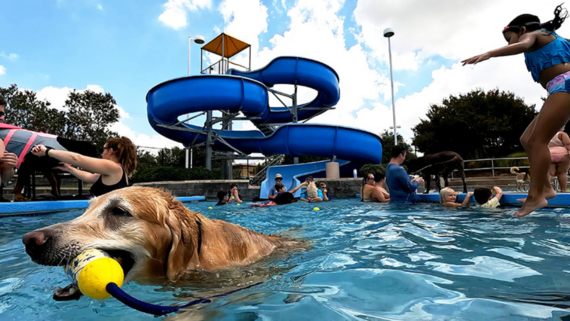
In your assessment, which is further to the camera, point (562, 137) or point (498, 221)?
point (562, 137)

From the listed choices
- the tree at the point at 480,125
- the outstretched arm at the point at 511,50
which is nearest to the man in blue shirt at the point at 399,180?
the outstretched arm at the point at 511,50

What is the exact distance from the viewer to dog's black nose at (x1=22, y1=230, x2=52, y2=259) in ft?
5.56

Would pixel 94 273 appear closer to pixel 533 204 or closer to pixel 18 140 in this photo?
pixel 533 204

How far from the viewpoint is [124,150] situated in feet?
14.1

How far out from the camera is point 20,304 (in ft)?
6.60

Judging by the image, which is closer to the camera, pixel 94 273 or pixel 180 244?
pixel 94 273

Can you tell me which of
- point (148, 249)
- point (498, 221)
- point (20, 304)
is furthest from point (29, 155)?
point (498, 221)

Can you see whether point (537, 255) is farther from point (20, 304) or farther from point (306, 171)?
point (306, 171)

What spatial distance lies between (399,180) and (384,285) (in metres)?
6.47

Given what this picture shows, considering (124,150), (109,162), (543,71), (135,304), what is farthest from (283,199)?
(135,304)

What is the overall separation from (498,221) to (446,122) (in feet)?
84.0

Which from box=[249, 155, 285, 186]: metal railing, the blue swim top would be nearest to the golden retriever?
the blue swim top

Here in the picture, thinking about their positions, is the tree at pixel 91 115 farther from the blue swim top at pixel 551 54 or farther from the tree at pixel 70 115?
the blue swim top at pixel 551 54

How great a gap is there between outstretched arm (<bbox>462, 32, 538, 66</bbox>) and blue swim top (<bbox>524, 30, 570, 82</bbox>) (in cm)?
16
